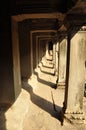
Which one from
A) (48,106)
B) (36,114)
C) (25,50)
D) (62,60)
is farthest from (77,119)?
(25,50)

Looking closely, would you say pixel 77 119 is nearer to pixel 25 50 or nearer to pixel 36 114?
pixel 36 114

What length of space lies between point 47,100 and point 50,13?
3.80 m

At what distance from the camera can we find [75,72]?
5562 mm

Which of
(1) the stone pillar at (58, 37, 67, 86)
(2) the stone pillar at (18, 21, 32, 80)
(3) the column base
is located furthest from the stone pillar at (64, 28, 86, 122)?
(2) the stone pillar at (18, 21, 32, 80)

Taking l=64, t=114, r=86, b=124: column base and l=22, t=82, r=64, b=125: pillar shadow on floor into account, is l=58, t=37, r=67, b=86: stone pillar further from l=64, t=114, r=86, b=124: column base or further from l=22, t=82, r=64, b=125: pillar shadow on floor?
l=64, t=114, r=86, b=124: column base

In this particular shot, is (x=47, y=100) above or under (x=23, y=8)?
under

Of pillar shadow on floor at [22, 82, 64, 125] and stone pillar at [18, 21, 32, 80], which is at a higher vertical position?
stone pillar at [18, 21, 32, 80]

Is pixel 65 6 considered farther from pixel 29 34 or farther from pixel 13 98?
pixel 29 34

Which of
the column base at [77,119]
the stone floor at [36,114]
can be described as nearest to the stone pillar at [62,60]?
the stone floor at [36,114]

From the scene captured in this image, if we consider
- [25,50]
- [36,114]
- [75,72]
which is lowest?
[36,114]

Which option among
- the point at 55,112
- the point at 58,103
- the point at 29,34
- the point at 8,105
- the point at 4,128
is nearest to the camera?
the point at 4,128

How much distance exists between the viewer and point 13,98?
572 centimetres

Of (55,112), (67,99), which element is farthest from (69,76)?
(55,112)

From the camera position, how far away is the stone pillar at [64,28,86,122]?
17.7 feet
